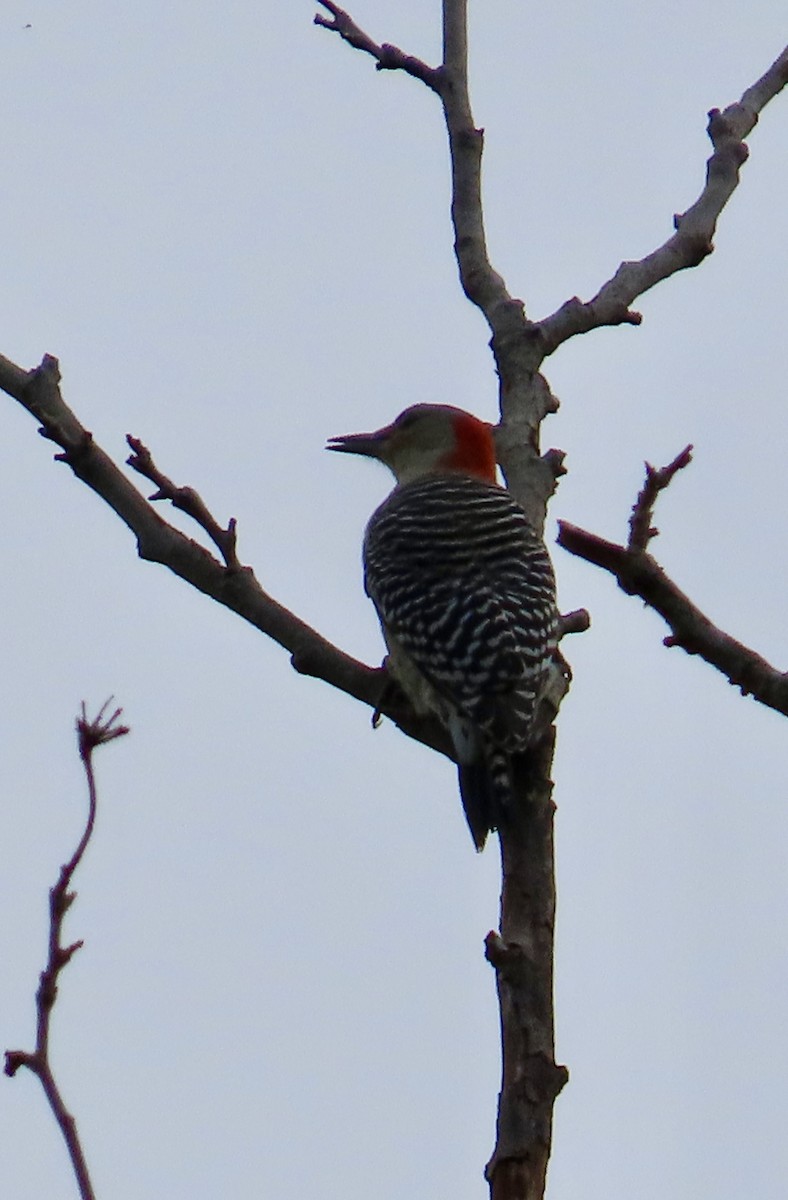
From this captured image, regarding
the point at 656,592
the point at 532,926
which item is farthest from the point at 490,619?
the point at 656,592

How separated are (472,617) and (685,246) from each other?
157 cm

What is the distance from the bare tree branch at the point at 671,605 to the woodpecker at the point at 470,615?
173cm

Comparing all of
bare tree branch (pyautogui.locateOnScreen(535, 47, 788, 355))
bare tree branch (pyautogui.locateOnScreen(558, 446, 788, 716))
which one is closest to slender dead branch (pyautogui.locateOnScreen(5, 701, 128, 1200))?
bare tree branch (pyautogui.locateOnScreen(558, 446, 788, 716))

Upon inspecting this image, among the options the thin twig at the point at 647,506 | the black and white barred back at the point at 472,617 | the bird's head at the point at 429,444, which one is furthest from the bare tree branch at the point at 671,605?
the bird's head at the point at 429,444

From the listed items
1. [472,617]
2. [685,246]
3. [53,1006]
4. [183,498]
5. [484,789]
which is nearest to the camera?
[53,1006]

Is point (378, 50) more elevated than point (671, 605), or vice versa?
point (378, 50)

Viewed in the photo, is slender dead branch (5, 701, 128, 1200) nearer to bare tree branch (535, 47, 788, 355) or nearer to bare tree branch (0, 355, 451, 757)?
bare tree branch (0, 355, 451, 757)

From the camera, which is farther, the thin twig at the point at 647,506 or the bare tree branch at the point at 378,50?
the bare tree branch at the point at 378,50

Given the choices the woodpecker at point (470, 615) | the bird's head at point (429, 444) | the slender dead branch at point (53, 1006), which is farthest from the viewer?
the bird's head at point (429, 444)

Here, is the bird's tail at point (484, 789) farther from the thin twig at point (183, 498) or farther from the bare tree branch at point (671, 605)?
the bare tree branch at point (671, 605)

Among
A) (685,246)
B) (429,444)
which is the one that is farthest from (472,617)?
(429,444)

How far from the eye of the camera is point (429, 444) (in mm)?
8562

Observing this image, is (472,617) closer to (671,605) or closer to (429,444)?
(429,444)

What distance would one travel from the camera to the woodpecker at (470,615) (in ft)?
18.4
